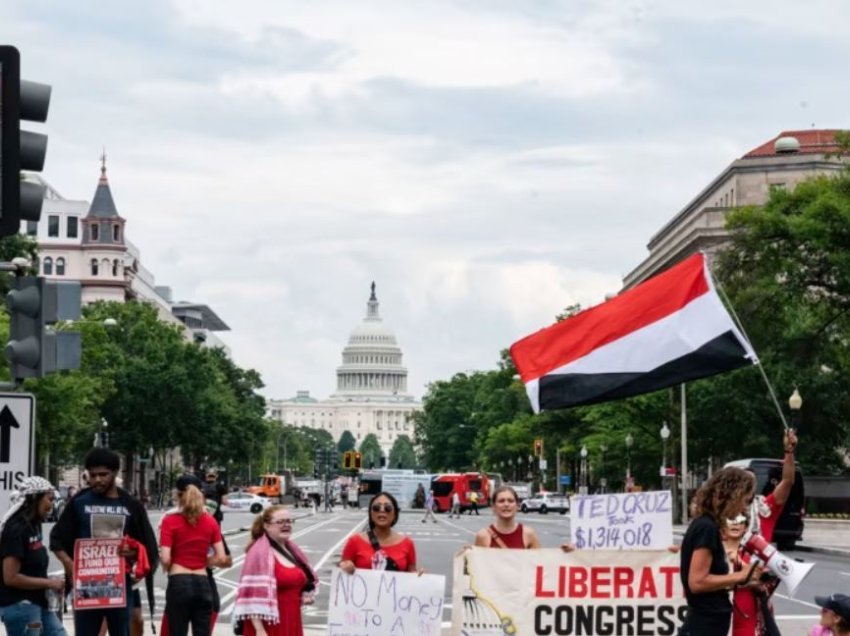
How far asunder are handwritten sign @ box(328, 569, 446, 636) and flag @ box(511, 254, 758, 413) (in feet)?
9.32

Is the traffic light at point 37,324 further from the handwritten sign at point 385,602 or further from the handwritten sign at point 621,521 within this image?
the handwritten sign at point 621,521

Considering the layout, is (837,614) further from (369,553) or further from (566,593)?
(566,593)

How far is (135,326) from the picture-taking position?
125750mm

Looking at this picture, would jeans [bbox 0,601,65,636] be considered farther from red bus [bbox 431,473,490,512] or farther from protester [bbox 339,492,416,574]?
red bus [bbox 431,473,490,512]

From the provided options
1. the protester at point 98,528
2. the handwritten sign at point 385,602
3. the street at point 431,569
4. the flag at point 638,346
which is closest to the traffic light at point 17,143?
the protester at point 98,528

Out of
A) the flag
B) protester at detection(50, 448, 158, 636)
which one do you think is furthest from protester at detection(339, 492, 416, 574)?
the flag

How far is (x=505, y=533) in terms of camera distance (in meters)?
14.7

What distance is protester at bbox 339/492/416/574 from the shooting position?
13352mm

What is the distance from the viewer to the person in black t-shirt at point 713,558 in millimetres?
11367

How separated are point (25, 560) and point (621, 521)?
15.1 ft

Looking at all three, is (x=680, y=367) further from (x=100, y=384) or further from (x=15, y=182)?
(x=100, y=384)

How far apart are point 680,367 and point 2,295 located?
7217 centimetres

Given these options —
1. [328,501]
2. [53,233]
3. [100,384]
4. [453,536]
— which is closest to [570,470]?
[328,501]

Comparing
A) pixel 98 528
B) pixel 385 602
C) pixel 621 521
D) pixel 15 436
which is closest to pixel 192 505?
pixel 98 528
